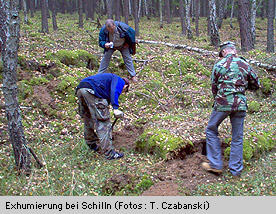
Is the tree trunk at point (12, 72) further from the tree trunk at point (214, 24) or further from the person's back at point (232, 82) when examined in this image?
the tree trunk at point (214, 24)

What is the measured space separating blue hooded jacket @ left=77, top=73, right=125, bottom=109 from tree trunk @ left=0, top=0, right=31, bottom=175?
1.30 meters

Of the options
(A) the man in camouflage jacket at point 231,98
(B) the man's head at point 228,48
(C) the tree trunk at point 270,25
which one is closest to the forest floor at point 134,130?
(A) the man in camouflage jacket at point 231,98

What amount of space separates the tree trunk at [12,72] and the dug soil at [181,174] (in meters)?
2.08

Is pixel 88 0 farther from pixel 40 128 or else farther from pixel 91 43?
pixel 40 128

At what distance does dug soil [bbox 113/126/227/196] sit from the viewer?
166 inches

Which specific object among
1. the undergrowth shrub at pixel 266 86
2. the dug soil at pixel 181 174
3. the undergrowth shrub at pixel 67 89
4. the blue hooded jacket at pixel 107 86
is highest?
the blue hooded jacket at pixel 107 86

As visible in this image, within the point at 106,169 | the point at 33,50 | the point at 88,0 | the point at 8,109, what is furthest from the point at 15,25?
the point at 88,0

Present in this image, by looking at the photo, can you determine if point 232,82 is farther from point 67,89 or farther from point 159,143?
point 67,89

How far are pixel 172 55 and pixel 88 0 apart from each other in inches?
856

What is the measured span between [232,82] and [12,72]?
11.7 ft

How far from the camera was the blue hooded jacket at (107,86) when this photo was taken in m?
4.97

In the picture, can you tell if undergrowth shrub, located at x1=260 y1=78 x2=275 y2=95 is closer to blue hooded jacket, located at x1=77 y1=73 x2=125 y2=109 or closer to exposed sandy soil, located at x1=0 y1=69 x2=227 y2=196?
exposed sandy soil, located at x1=0 y1=69 x2=227 y2=196

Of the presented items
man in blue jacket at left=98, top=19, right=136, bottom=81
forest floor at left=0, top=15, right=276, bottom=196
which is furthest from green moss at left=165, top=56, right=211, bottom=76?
man in blue jacket at left=98, top=19, right=136, bottom=81

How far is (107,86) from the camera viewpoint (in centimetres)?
511
